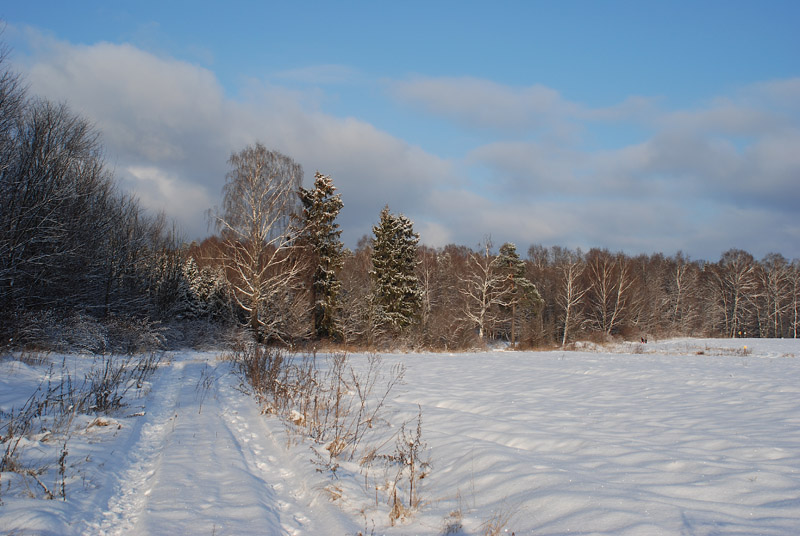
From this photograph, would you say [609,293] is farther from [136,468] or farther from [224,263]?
[136,468]

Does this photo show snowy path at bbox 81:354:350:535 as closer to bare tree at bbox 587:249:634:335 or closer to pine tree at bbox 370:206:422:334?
pine tree at bbox 370:206:422:334

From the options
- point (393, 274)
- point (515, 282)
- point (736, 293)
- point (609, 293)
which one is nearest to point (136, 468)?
point (393, 274)

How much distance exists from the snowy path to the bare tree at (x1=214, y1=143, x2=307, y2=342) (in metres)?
14.4

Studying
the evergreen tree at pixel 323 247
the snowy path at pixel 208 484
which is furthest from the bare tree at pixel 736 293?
the snowy path at pixel 208 484

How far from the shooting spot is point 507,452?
535cm

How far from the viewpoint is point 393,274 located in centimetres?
3212

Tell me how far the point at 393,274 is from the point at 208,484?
27.9m

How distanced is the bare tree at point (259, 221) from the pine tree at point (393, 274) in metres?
10.3

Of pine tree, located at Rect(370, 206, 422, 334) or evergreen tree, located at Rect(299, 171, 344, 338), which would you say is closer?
evergreen tree, located at Rect(299, 171, 344, 338)

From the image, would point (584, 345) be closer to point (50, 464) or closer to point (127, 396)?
point (127, 396)

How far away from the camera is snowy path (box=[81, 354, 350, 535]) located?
3.48m

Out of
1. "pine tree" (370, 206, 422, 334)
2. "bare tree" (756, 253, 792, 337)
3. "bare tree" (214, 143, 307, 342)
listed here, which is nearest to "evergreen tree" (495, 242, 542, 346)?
"pine tree" (370, 206, 422, 334)

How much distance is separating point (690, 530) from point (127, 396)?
903 centimetres

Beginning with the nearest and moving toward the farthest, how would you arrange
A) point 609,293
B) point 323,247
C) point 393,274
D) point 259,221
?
point 259,221, point 323,247, point 393,274, point 609,293
